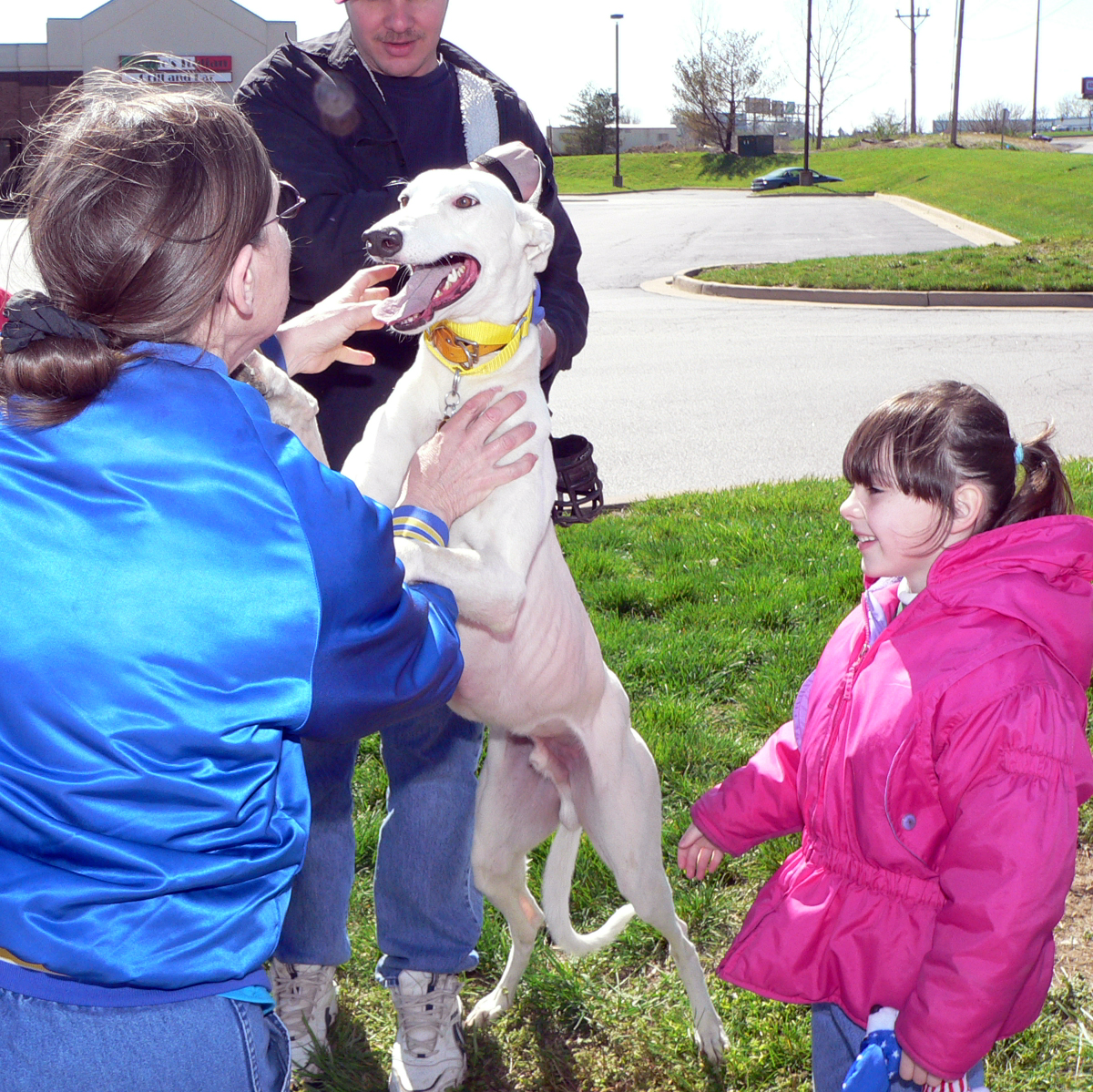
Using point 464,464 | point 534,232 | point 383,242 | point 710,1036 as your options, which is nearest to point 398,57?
point 534,232

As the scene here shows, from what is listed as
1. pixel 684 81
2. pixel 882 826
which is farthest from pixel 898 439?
pixel 684 81

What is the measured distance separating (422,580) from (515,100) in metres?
1.45

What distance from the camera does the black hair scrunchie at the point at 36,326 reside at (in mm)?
1309

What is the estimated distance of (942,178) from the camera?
33781 mm

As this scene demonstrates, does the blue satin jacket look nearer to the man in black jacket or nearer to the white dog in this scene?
the white dog

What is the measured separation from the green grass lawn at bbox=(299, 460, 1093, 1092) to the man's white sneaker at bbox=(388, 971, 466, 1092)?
3.9 inches

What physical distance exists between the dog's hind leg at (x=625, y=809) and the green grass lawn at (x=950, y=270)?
43.3 feet

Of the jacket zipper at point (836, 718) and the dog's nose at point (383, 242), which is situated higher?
the dog's nose at point (383, 242)

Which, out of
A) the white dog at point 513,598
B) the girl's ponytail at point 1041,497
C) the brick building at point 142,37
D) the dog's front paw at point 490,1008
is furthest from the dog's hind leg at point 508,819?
the brick building at point 142,37

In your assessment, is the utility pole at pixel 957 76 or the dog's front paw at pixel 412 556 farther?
the utility pole at pixel 957 76

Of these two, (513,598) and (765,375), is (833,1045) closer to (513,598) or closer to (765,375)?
(513,598)

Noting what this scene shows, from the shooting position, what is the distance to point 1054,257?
15594 mm

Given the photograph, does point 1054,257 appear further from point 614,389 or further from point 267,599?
point 267,599

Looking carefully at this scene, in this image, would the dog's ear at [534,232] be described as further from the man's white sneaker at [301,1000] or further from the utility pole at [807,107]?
the utility pole at [807,107]
